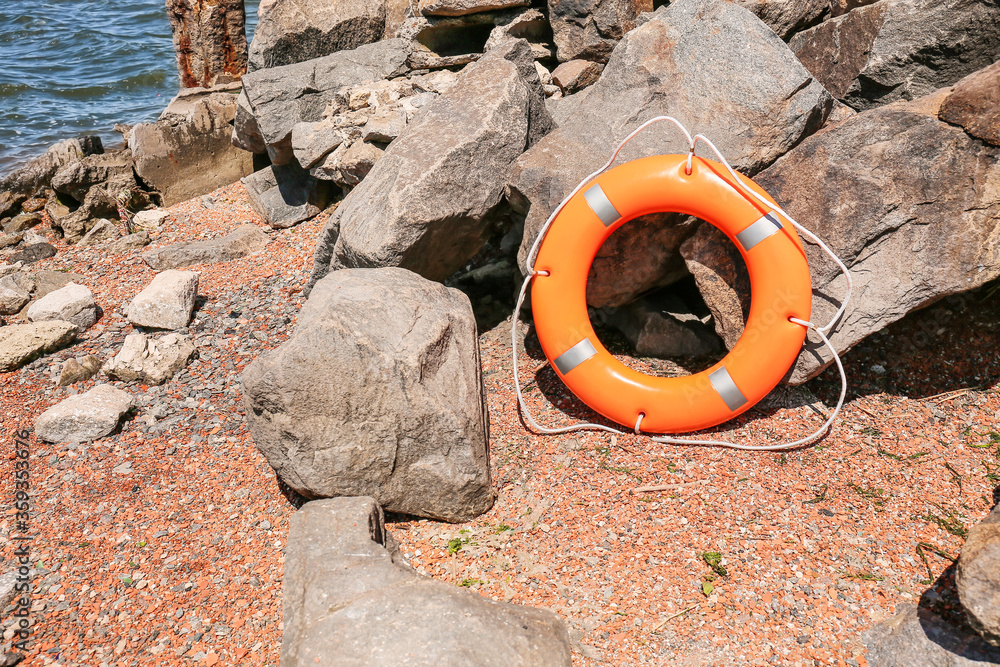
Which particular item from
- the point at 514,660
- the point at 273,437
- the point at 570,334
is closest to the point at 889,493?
the point at 570,334

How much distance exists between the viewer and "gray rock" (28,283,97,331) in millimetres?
4059

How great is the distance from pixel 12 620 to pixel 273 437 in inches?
39.5

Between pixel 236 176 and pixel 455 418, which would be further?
pixel 236 176

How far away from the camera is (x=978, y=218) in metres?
2.55

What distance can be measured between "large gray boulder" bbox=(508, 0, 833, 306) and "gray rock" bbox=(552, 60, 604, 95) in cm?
106

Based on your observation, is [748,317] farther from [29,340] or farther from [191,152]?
[191,152]

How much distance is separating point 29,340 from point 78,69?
8.28 m

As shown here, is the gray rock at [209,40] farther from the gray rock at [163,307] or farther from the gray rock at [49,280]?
the gray rock at [163,307]

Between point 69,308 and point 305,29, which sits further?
point 305,29

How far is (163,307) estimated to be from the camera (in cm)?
382

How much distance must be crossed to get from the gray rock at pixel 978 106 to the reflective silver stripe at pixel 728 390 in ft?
4.03

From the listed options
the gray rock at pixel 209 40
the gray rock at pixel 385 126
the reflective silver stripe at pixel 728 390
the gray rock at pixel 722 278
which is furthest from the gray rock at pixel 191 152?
the reflective silver stripe at pixel 728 390

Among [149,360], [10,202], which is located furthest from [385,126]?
[10,202]

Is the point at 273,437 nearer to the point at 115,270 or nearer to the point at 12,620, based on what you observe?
the point at 12,620
